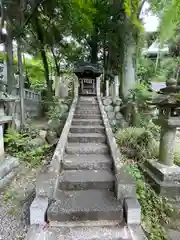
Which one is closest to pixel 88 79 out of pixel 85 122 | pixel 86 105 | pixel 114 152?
pixel 86 105

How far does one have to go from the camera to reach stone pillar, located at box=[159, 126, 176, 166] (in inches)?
137

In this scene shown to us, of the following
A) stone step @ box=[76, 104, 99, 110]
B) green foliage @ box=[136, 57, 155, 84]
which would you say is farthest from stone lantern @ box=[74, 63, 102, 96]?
green foliage @ box=[136, 57, 155, 84]

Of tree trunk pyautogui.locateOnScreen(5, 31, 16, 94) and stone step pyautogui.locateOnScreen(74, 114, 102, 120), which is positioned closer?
tree trunk pyautogui.locateOnScreen(5, 31, 16, 94)

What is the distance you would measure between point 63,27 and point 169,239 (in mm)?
10617

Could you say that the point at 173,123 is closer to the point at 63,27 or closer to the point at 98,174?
the point at 98,174

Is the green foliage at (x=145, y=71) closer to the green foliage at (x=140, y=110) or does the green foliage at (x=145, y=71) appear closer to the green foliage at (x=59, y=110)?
the green foliage at (x=140, y=110)

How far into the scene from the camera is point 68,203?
244cm

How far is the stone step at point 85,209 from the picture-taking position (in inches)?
88.5

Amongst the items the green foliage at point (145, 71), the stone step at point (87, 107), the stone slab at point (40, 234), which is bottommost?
the stone slab at point (40, 234)

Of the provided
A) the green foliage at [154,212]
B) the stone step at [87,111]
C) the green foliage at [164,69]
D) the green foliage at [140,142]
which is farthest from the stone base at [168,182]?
the green foliage at [164,69]

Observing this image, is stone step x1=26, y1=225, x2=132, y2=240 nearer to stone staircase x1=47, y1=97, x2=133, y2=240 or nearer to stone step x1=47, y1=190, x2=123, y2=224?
stone staircase x1=47, y1=97, x2=133, y2=240

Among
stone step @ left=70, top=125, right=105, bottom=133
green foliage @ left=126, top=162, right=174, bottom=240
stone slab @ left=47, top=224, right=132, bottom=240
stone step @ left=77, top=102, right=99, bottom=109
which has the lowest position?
green foliage @ left=126, top=162, right=174, bottom=240

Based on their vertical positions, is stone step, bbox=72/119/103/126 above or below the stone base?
above

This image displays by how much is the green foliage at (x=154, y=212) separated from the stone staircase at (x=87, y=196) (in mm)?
473
